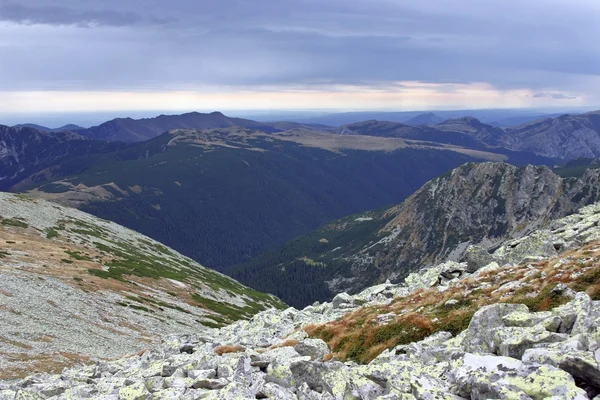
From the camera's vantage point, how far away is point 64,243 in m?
152

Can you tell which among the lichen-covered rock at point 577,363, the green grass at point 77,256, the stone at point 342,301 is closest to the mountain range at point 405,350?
the lichen-covered rock at point 577,363

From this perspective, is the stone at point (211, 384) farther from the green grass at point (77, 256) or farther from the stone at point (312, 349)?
the green grass at point (77, 256)

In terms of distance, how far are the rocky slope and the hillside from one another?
97.9 ft

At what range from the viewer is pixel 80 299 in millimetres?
92688

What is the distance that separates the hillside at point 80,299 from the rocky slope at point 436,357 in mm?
29847

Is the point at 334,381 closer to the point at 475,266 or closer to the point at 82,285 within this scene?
the point at 475,266

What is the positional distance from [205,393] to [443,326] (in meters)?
Result: 18.4

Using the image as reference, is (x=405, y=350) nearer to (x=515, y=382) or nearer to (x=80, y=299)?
(x=515, y=382)

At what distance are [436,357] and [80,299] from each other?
87.5m

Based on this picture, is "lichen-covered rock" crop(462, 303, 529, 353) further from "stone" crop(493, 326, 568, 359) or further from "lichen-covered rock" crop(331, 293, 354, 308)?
"lichen-covered rock" crop(331, 293, 354, 308)

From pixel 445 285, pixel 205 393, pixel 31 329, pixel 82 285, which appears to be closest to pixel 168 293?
pixel 82 285

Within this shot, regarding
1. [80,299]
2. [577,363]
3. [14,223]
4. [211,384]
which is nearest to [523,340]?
[577,363]

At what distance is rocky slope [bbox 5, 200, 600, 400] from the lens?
56.1 feet

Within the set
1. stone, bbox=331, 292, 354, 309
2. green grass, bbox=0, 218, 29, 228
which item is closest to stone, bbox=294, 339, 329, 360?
stone, bbox=331, 292, 354, 309
